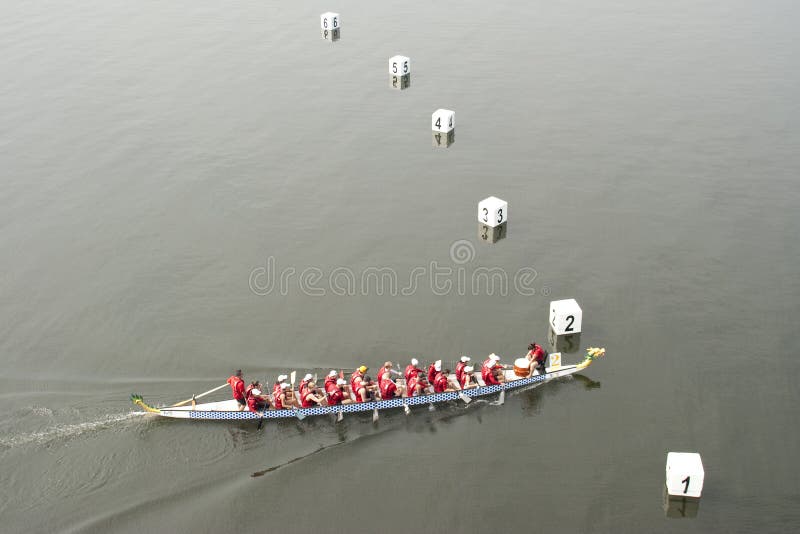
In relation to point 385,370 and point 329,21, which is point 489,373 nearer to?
point 385,370

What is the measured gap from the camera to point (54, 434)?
Result: 23.6 meters

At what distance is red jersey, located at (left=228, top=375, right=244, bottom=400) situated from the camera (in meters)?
24.2

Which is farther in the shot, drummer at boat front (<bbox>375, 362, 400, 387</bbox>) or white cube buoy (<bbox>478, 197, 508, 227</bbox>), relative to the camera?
white cube buoy (<bbox>478, 197, 508, 227</bbox>)

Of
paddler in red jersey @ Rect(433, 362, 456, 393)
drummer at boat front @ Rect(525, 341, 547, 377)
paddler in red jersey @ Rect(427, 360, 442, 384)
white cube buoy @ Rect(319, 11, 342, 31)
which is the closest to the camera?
paddler in red jersey @ Rect(433, 362, 456, 393)

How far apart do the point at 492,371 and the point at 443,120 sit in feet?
56.6

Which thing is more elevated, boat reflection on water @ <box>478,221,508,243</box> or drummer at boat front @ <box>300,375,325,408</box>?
boat reflection on water @ <box>478,221,508,243</box>

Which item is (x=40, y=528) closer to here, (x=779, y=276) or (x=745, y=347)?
(x=745, y=347)

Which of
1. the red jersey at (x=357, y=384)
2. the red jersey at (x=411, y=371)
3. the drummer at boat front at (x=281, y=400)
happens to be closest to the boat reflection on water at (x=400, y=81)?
the red jersey at (x=411, y=371)

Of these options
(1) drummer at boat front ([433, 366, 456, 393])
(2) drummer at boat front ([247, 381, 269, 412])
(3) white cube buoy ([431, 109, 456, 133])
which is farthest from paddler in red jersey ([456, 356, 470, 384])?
(3) white cube buoy ([431, 109, 456, 133])

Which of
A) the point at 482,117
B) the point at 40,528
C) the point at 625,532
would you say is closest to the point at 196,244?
the point at 40,528

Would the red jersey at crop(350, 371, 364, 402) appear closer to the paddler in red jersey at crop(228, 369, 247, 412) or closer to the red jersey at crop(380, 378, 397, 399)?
the red jersey at crop(380, 378, 397, 399)

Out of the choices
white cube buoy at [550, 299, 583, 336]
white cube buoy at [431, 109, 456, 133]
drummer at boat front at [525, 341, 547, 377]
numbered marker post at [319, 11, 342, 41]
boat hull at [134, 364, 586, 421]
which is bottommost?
boat hull at [134, 364, 586, 421]

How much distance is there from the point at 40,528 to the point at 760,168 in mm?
31746

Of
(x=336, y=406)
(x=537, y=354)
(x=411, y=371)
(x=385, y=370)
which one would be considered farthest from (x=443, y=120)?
(x=336, y=406)
